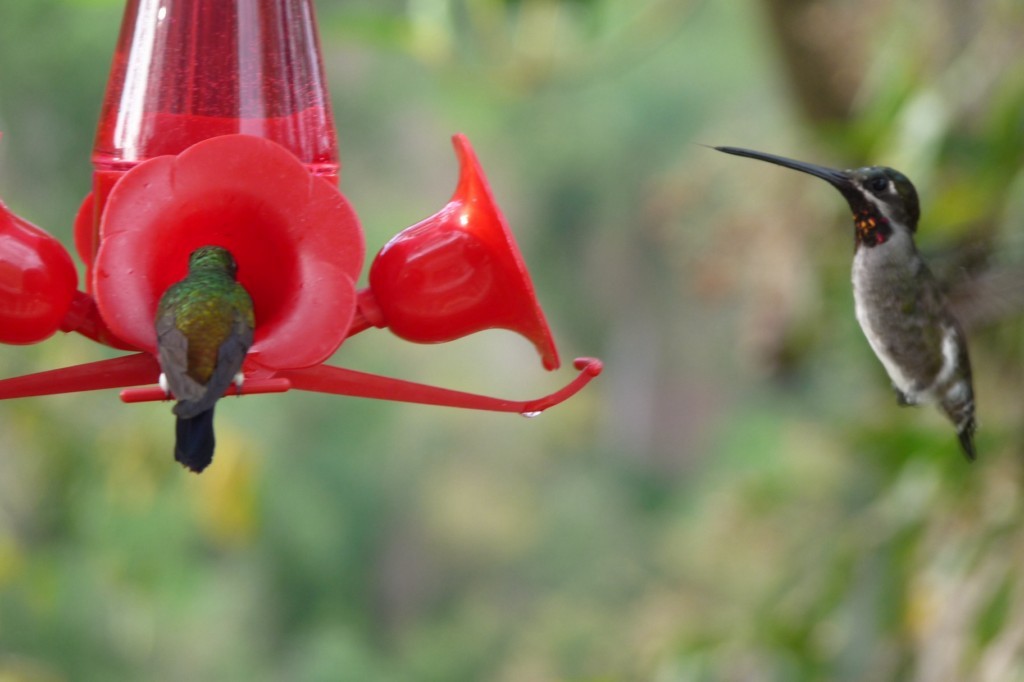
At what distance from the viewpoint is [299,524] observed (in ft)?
19.2

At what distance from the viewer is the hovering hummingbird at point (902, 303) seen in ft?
4.86

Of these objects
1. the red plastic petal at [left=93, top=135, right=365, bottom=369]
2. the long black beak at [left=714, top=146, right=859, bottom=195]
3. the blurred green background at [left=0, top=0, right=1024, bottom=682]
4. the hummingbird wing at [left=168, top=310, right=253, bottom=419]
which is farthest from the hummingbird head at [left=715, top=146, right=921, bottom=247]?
the hummingbird wing at [left=168, top=310, right=253, bottom=419]

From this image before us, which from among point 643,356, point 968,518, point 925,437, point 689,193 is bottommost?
point 643,356

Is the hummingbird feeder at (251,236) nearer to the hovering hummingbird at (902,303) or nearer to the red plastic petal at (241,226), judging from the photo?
the red plastic petal at (241,226)

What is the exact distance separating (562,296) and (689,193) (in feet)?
8.91

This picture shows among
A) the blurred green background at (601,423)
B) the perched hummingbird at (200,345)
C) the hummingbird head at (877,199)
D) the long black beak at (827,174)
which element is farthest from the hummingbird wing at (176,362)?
the blurred green background at (601,423)

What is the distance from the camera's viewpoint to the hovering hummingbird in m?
1.48

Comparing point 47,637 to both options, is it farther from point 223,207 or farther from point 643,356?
point 223,207

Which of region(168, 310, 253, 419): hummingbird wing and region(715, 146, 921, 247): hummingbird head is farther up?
region(715, 146, 921, 247): hummingbird head

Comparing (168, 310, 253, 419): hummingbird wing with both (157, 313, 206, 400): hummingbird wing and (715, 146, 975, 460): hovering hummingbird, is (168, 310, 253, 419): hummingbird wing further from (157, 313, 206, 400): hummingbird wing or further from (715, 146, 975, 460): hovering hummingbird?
(715, 146, 975, 460): hovering hummingbird

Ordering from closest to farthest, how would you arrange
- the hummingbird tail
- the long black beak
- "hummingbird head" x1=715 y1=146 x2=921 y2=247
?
the hummingbird tail → the long black beak → "hummingbird head" x1=715 y1=146 x2=921 y2=247

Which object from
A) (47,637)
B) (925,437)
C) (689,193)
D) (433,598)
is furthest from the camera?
(433,598)

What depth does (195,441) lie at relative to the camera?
1021mm

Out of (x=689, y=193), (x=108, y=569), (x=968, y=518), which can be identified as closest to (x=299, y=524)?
(x=108, y=569)
